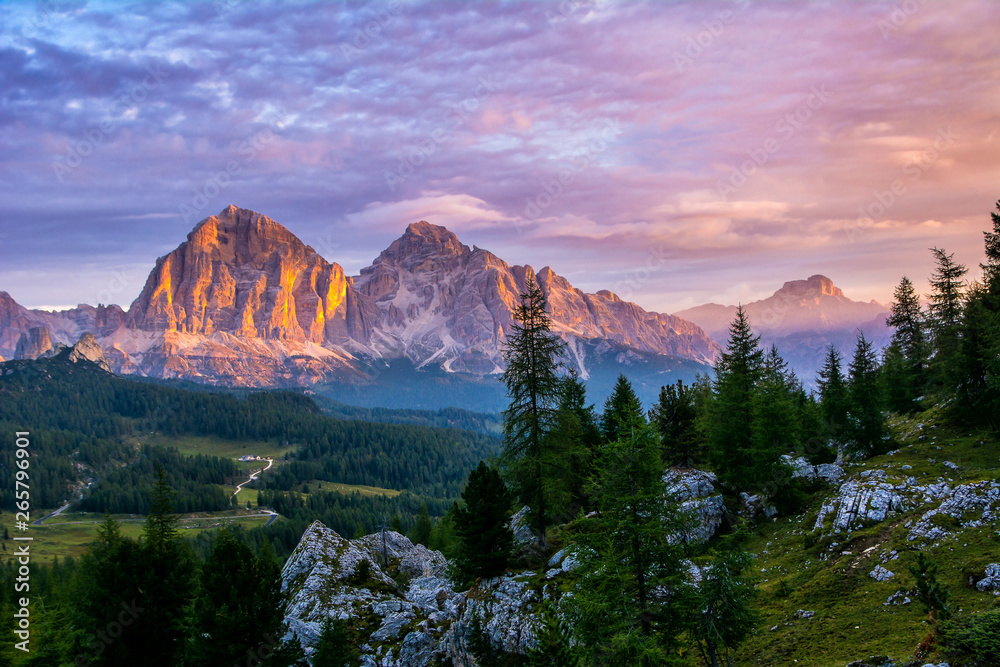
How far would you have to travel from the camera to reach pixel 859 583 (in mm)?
25375

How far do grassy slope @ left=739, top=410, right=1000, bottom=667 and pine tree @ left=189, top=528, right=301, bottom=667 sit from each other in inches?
908

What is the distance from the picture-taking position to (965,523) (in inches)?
1011

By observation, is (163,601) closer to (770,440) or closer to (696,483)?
(696,483)

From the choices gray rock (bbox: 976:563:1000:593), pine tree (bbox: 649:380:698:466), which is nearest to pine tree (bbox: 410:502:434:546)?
pine tree (bbox: 649:380:698:466)

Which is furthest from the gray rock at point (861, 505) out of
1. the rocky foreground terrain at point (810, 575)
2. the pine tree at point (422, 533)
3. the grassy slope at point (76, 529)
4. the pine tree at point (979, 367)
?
the grassy slope at point (76, 529)

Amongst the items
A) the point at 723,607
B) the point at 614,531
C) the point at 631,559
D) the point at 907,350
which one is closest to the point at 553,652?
the point at 631,559

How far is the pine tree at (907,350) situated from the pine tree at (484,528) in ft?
141

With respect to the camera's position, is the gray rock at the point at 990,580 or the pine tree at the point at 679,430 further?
the pine tree at the point at 679,430

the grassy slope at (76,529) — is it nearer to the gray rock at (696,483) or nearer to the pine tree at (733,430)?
the gray rock at (696,483)

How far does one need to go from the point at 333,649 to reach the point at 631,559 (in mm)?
19235

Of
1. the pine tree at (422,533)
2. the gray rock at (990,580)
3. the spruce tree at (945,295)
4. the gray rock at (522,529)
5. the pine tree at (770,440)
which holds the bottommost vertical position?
the pine tree at (422,533)

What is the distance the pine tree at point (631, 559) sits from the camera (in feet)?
69.7

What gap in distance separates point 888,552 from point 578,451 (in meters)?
17.4

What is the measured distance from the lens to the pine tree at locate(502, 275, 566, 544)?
37.2 meters
